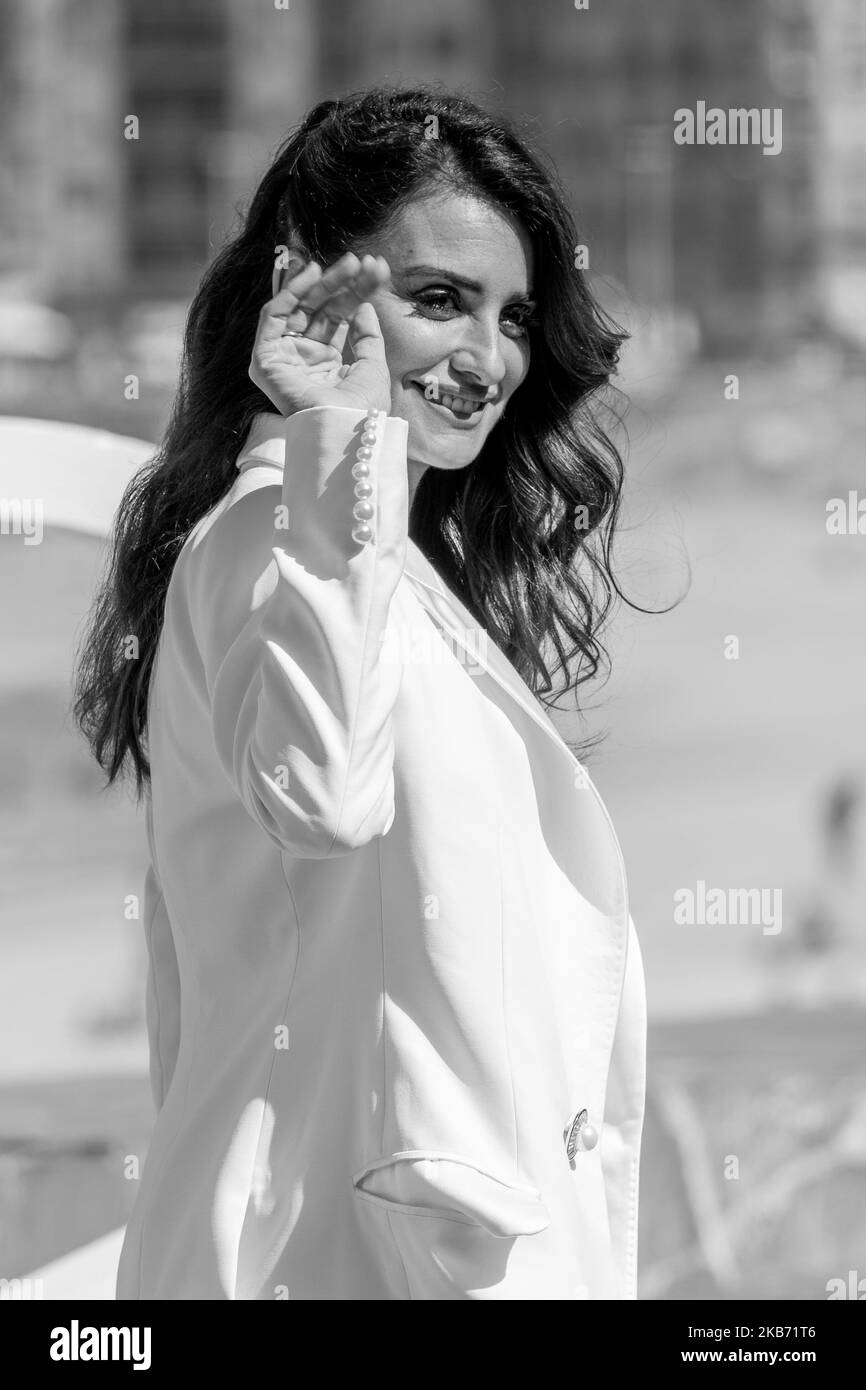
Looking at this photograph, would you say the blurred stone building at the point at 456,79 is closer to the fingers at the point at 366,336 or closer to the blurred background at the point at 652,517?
the blurred background at the point at 652,517

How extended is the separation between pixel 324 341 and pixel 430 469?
19.2 inches

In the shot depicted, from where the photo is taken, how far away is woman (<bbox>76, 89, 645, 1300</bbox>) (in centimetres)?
124

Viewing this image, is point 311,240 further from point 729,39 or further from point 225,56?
point 729,39

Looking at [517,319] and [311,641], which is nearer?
[311,641]

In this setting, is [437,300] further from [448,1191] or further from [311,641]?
[448,1191]

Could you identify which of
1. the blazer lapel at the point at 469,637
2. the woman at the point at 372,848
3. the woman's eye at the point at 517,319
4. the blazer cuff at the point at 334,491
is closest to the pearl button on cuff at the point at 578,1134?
the woman at the point at 372,848

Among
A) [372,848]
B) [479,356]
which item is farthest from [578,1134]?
[479,356]

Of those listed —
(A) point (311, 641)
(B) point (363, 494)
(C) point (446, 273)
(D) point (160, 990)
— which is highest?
(C) point (446, 273)

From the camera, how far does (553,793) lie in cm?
145

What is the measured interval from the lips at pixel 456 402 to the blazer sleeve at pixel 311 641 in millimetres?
201

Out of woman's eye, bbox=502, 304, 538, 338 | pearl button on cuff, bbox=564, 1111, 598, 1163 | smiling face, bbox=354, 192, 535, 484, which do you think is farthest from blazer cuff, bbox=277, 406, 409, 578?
pearl button on cuff, bbox=564, 1111, 598, 1163

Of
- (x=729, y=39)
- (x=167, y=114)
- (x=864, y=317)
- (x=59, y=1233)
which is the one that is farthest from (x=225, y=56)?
(x=59, y=1233)

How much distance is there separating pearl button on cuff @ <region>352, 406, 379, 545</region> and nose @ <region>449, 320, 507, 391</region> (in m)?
0.26

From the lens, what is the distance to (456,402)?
1.53m
